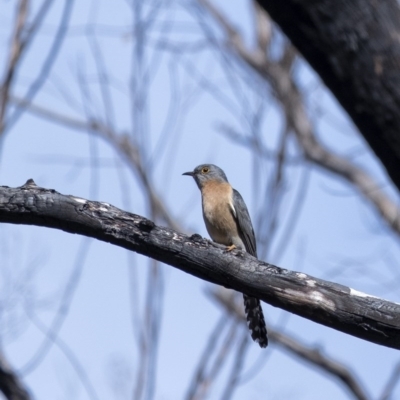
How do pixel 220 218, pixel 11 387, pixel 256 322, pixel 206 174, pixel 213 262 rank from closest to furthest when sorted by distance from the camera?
1. pixel 213 262
2. pixel 11 387
3. pixel 256 322
4. pixel 220 218
5. pixel 206 174

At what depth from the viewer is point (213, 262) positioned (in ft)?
11.6

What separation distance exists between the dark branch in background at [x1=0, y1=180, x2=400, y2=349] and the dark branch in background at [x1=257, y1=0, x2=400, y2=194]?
1.18 meters

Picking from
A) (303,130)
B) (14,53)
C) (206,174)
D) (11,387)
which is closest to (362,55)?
(14,53)

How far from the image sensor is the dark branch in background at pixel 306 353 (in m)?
8.48

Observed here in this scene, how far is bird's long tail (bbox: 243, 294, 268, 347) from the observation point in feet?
19.5

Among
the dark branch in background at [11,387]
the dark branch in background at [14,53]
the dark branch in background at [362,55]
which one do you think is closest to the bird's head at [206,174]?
the dark branch in background at [14,53]

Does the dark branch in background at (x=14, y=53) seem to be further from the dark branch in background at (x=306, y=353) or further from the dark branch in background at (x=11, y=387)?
the dark branch in background at (x=306, y=353)

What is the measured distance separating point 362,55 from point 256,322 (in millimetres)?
2592

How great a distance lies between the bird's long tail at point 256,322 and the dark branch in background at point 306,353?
1658 millimetres

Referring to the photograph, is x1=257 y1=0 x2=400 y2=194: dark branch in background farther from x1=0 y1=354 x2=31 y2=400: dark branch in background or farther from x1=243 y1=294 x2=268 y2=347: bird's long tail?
x1=0 y1=354 x2=31 y2=400: dark branch in background

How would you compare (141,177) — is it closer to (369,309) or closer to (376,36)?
(376,36)

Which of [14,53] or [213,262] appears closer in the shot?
[213,262]

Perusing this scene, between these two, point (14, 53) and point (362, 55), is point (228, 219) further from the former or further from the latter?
point (362, 55)

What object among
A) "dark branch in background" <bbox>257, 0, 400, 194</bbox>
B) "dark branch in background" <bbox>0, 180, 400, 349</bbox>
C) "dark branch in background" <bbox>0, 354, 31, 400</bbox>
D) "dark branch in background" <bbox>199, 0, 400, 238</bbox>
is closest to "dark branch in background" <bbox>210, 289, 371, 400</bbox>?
"dark branch in background" <bbox>199, 0, 400, 238</bbox>
